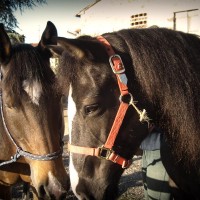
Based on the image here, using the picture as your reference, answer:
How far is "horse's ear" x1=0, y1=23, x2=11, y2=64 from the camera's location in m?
2.45

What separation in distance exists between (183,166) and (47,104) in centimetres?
135

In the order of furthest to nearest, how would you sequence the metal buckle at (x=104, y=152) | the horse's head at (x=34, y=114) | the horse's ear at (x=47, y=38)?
the horse's ear at (x=47, y=38), the horse's head at (x=34, y=114), the metal buckle at (x=104, y=152)

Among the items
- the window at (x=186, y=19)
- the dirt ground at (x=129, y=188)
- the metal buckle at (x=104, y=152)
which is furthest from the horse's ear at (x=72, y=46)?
the window at (x=186, y=19)

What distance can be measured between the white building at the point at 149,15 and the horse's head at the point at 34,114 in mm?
8501

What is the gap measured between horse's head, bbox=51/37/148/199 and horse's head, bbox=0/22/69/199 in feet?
1.64

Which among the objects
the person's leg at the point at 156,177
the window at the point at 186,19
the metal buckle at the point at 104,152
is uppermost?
the window at the point at 186,19

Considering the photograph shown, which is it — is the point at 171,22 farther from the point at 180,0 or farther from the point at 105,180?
the point at 105,180

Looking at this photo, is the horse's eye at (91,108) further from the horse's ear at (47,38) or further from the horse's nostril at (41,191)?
the horse's ear at (47,38)

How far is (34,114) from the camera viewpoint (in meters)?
2.28

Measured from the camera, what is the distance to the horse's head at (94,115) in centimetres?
175

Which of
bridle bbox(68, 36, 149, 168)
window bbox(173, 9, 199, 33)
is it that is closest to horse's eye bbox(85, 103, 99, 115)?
bridle bbox(68, 36, 149, 168)

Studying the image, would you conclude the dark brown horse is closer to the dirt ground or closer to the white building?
the dirt ground

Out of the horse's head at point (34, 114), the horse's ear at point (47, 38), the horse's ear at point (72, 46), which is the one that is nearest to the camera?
the horse's ear at point (72, 46)

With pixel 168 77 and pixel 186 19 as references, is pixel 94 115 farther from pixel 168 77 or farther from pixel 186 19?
pixel 186 19
